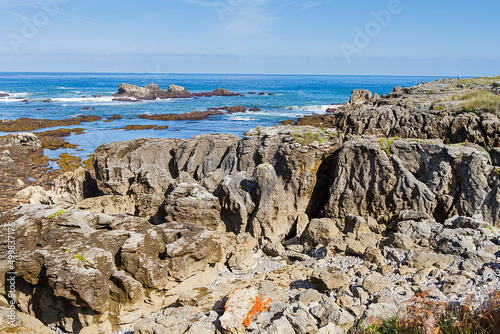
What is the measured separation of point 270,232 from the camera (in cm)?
1658

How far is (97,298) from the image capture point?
9.90 m

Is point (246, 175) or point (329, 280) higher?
point (246, 175)

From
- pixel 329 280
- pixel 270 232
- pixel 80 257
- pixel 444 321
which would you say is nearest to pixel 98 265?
pixel 80 257

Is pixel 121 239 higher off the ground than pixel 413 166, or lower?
lower

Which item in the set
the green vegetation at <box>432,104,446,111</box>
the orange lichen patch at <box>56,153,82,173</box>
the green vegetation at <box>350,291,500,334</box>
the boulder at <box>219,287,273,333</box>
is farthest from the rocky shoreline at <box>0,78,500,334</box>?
the orange lichen patch at <box>56,153,82,173</box>

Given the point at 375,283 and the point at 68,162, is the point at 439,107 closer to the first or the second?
the point at 375,283

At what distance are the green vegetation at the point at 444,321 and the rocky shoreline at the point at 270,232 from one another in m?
0.53

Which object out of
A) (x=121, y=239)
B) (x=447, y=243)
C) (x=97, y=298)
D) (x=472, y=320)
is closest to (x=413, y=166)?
(x=447, y=243)

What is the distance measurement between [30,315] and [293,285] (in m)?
8.22

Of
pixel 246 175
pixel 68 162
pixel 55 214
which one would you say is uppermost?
pixel 246 175

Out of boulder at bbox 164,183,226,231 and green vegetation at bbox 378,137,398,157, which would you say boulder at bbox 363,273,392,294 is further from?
boulder at bbox 164,183,226,231

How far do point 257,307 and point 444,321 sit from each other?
3.85 metres

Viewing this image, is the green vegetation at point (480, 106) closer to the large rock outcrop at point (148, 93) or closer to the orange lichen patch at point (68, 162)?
the orange lichen patch at point (68, 162)

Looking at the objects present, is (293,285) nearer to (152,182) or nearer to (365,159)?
(365,159)
